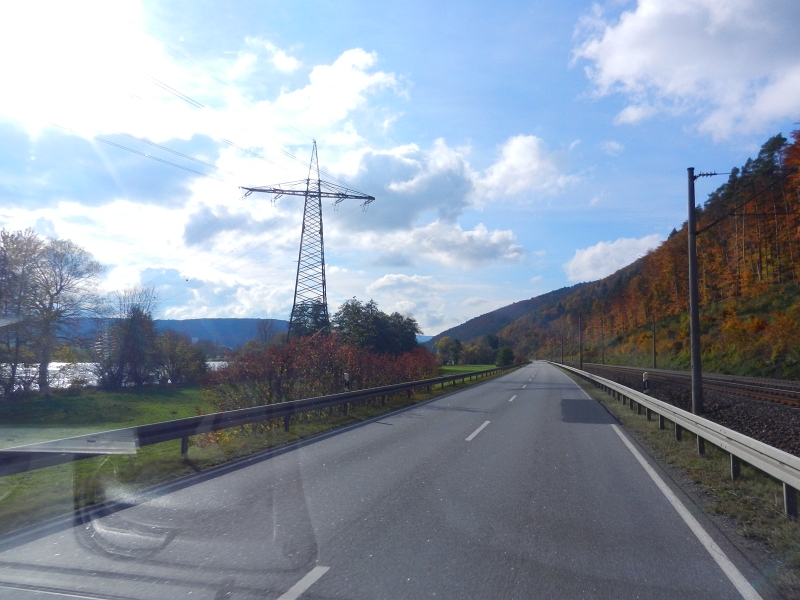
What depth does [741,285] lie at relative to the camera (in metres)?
67.4

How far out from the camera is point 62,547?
5.82 metres

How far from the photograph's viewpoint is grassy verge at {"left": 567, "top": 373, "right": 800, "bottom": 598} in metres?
5.22

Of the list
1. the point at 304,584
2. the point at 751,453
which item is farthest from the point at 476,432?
the point at 304,584

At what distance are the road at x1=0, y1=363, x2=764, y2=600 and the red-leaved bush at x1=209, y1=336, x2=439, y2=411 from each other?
9.06 meters

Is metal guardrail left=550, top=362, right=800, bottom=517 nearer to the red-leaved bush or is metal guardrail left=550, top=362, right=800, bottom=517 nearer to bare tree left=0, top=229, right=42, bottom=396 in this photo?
the red-leaved bush

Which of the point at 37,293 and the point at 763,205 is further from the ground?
the point at 763,205

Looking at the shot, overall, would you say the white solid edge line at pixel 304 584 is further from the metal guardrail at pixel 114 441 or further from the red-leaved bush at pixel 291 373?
the red-leaved bush at pixel 291 373

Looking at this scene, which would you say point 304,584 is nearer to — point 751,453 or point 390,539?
point 390,539

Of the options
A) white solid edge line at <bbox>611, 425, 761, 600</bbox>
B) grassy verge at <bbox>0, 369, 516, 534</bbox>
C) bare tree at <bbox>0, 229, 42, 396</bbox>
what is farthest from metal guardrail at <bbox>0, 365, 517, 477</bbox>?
bare tree at <bbox>0, 229, 42, 396</bbox>

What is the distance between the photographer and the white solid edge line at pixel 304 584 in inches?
181

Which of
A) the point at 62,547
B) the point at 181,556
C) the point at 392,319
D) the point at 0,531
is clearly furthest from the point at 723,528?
the point at 392,319

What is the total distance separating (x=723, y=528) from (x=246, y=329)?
141ft

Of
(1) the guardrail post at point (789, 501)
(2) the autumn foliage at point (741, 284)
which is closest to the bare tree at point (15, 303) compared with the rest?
(1) the guardrail post at point (789, 501)

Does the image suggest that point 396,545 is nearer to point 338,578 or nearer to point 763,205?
point 338,578
